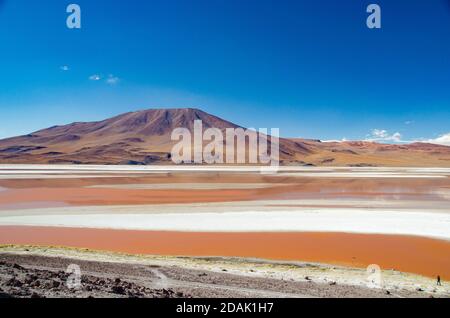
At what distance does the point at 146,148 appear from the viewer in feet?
423

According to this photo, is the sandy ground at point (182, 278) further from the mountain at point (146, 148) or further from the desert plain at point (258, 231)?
the mountain at point (146, 148)

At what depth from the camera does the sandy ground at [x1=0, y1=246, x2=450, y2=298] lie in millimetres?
6621

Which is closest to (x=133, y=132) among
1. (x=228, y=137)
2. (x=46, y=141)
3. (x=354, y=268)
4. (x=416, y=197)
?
(x=46, y=141)

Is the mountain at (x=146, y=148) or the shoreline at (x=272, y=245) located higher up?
the mountain at (x=146, y=148)

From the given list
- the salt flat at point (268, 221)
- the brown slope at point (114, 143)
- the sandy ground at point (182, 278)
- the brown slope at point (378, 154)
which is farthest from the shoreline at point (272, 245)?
the brown slope at point (378, 154)

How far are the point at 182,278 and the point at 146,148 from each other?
124 m

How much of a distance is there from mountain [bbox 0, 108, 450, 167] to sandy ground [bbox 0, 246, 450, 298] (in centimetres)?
8421

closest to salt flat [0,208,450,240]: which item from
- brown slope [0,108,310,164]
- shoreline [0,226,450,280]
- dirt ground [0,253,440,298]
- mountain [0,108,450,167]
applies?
shoreline [0,226,450,280]

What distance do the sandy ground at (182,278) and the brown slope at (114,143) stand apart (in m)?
84.7

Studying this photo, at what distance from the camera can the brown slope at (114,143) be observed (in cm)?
10000

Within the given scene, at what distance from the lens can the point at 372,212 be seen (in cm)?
1922
